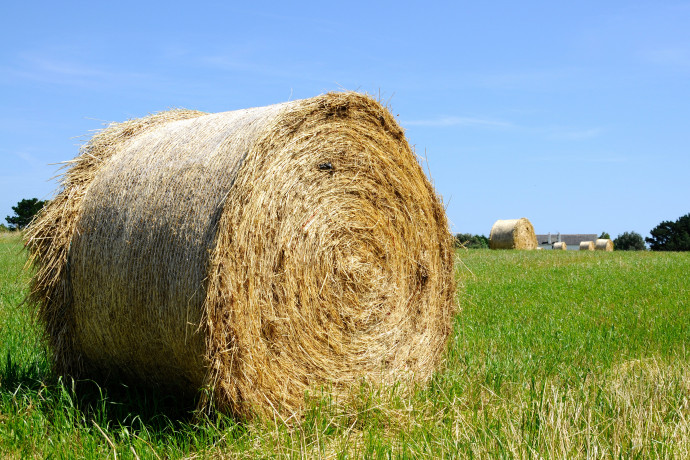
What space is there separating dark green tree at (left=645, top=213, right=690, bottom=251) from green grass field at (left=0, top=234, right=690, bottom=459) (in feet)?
130

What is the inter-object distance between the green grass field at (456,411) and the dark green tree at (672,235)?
39.8m

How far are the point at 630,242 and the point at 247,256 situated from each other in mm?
48505

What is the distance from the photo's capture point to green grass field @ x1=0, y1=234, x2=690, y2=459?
3.75m

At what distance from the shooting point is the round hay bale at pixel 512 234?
2602 cm

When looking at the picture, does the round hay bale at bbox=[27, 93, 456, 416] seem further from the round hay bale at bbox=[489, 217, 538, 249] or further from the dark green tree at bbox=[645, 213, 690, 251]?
the dark green tree at bbox=[645, 213, 690, 251]

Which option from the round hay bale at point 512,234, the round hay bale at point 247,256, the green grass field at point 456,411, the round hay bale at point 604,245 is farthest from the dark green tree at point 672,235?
the round hay bale at point 247,256

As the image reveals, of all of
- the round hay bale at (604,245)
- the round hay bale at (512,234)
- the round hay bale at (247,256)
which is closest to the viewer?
the round hay bale at (247,256)

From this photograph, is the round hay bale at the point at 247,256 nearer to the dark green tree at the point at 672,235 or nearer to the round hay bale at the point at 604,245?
the round hay bale at the point at 604,245

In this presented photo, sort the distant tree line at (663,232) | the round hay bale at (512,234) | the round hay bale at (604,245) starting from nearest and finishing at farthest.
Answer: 1. the round hay bale at (512,234)
2. the round hay bale at (604,245)
3. the distant tree line at (663,232)

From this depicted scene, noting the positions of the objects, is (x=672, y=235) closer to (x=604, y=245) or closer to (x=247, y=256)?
(x=604, y=245)

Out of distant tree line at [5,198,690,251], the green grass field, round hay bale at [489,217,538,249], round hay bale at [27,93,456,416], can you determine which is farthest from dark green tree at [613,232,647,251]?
round hay bale at [27,93,456,416]

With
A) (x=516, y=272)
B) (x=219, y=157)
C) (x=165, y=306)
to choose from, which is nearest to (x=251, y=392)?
(x=165, y=306)

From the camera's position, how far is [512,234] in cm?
2597

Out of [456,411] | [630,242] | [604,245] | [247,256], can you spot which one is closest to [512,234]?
[604,245]
